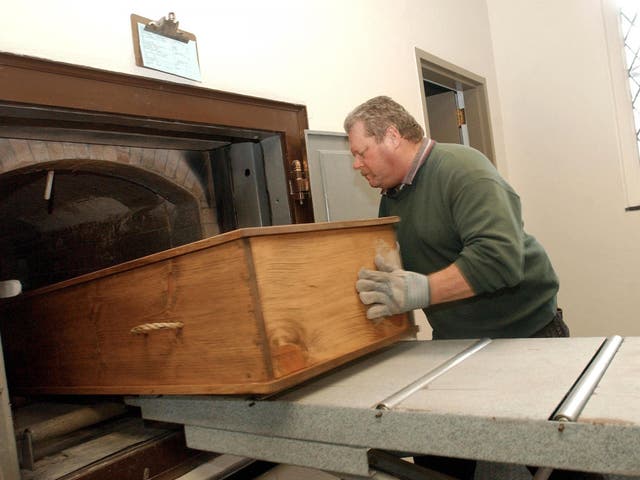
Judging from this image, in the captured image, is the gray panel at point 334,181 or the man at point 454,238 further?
the gray panel at point 334,181

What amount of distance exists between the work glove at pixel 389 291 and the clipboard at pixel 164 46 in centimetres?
89

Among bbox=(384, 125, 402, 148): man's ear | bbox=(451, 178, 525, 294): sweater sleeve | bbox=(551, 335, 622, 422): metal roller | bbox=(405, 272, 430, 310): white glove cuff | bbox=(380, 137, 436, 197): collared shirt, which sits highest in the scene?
bbox=(384, 125, 402, 148): man's ear

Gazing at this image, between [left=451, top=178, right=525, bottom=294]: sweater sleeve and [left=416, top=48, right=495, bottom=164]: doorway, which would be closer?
[left=451, top=178, right=525, bottom=294]: sweater sleeve

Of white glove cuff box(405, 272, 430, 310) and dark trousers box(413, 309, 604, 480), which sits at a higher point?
white glove cuff box(405, 272, 430, 310)

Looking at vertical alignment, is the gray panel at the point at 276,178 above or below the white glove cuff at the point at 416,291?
above

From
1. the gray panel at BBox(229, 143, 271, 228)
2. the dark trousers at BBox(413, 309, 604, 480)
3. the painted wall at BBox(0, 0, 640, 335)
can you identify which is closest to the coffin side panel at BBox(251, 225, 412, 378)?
the dark trousers at BBox(413, 309, 604, 480)

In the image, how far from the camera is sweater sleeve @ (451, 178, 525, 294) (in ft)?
4.67

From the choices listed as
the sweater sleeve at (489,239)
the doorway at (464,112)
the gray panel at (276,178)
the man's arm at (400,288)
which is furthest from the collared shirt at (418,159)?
the doorway at (464,112)

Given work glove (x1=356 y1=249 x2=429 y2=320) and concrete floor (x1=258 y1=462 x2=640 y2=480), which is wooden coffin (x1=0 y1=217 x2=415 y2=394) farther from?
concrete floor (x1=258 y1=462 x2=640 y2=480)

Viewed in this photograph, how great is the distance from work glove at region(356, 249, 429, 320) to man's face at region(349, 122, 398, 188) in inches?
19.9

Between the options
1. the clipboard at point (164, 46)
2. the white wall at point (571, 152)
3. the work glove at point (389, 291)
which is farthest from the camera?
the white wall at point (571, 152)

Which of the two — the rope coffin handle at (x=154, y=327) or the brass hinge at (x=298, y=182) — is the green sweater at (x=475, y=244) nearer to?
the brass hinge at (x=298, y=182)

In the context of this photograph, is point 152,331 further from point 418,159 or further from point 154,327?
point 418,159

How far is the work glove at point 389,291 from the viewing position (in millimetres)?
1335
